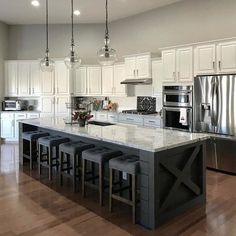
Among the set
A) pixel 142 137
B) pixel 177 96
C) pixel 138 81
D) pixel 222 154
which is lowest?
pixel 222 154

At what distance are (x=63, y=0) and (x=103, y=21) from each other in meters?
1.91

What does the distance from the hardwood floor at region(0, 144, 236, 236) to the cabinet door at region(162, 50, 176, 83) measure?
2.32 meters

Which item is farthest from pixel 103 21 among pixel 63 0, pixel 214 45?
pixel 214 45

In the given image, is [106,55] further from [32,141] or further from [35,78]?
[35,78]

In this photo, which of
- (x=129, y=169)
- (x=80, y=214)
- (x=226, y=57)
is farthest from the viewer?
(x=226, y=57)

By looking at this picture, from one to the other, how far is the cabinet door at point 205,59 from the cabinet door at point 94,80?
131 inches

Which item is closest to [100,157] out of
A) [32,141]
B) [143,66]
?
[32,141]

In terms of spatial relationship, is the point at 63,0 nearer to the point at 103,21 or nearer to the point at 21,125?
the point at 103,21

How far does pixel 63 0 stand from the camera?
6199 mm

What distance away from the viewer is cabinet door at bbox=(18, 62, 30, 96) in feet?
26.4

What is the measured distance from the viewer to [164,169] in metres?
3.11

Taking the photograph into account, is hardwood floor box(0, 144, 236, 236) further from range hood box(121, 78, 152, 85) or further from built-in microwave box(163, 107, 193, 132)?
range hood box(121, 78, 152, 85)

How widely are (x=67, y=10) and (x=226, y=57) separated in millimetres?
4215

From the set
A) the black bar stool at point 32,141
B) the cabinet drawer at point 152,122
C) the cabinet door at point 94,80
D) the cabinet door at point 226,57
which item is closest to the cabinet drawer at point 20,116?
the cabinet door at point 94,80
